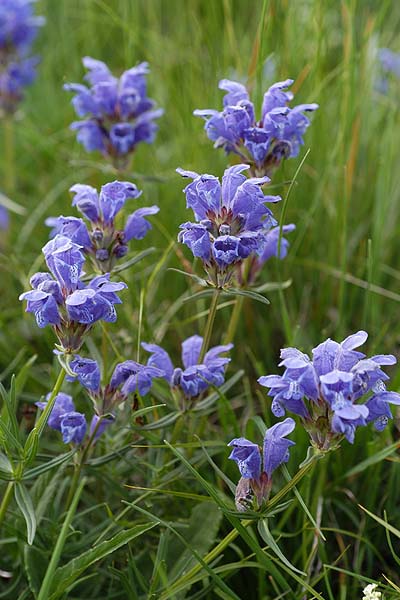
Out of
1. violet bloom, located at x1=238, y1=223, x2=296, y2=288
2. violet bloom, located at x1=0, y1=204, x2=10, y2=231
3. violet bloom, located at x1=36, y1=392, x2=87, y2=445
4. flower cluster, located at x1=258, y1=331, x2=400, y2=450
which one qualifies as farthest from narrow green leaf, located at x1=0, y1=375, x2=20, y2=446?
violet bloom, located at x1=0, y1=204, x2=10, y2=231

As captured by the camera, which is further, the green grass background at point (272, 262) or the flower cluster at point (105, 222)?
the green grass background at point (272, 262)

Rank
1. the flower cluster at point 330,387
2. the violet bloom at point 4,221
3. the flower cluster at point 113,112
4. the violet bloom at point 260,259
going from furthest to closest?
the violet bloom at point 4,221 → the flower cluster at point 113,112 → the violet bloom at point 260,259 → the flower cluster at point 330,387

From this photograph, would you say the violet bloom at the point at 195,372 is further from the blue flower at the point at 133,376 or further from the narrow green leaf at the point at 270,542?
the narrow green leaf at the point at 270,542

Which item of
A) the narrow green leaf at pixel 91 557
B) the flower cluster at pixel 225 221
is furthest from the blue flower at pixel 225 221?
the narrow green leaf at pixel 91 557

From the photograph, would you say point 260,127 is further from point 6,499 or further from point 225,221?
point 6,499

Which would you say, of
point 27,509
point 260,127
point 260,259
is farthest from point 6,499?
point 260,127

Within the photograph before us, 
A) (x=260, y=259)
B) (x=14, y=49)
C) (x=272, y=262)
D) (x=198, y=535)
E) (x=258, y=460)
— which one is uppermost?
(x=14, y=49)
